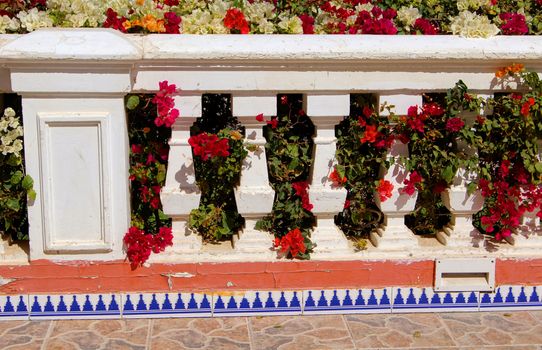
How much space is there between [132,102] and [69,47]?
1.29 ft

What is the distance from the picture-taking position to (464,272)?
4414 millimetres

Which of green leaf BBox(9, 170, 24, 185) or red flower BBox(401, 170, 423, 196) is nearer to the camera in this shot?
green leaf BBox(9, 170, 24, 185)

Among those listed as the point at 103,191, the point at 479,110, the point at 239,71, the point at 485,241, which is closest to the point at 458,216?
the point at 485,241

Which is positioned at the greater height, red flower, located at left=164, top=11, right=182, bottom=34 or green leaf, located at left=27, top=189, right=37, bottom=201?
red flower, located at left=164, top=11, right=182, bottom=34

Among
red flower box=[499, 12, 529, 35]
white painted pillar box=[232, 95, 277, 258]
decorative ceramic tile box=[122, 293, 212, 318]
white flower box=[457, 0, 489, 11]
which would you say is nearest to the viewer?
white painted pillar box=[232, 95, 277, 258]

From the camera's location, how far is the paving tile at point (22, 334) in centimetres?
394

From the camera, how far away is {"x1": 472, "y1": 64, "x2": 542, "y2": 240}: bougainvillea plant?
4164 millimetres

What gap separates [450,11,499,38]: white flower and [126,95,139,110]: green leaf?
5.35 ft

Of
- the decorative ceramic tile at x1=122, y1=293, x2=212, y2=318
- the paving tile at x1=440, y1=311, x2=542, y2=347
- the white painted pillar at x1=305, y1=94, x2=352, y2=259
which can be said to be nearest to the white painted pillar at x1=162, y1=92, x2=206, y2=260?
the decorative ceramic tile at x1=122, y1=293, x2=212, y2=318

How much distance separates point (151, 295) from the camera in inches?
167

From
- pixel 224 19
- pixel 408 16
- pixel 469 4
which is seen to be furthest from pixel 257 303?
pixel 469 4

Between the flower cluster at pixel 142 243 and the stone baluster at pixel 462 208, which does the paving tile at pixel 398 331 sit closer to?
the stone baluster at pixel 462 208

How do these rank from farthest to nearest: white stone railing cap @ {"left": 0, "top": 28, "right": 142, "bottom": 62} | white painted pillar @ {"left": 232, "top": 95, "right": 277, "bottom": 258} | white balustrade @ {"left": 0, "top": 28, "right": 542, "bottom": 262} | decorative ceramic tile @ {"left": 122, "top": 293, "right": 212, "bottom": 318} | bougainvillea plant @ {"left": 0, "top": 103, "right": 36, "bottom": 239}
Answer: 1. decorative ceramic tile @ {"left": 122, "top": 293, "right": 212, "bottom": 318}
2. white painted pillar @ {"left": 232, "top": 95, "right": 277, "bottom": 258}
3. bougainvillea plant @ {"left": 0, "top": 103, "right": 36, "bottom": 239}
4. white balustrade @ {"left": 0, "top": 28, "right": 542, "bottom": 262}
5. white stone railing cap @ {"left": 0, "top": 28, "right": 142, "bottom": 62}

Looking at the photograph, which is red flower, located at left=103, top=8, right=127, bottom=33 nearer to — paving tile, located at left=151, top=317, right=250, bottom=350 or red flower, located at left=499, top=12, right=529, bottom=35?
paving tile, located at left=151, top=317, right=250, bottom=350
